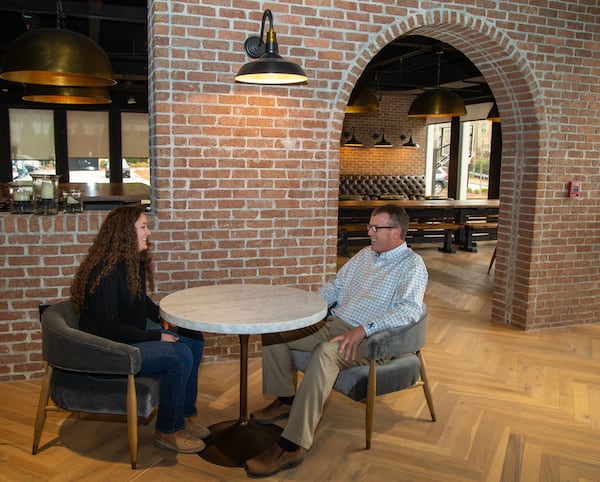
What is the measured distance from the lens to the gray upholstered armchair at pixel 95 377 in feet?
8.21

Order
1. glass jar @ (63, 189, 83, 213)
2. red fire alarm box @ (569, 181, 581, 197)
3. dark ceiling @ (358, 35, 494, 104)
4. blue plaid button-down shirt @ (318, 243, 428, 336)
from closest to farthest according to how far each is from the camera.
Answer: blue plaid button-down shirt @ (318, 243, 428, 336)
glass jar @ (63, 189, 83, 213)
red fire alarm box @ (569, 181, 581, 197)
dark ceiling @ (358, 35, 494, 104)

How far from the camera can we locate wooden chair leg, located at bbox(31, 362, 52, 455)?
2705mm

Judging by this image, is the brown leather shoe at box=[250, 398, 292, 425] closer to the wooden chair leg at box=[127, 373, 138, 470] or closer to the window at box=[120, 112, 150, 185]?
the wooden chair leg at box=[127, 373, 138, 470]

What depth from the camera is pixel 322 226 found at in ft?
14.0

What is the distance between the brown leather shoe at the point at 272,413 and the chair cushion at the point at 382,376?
0.31 m

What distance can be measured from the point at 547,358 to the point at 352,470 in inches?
92.2

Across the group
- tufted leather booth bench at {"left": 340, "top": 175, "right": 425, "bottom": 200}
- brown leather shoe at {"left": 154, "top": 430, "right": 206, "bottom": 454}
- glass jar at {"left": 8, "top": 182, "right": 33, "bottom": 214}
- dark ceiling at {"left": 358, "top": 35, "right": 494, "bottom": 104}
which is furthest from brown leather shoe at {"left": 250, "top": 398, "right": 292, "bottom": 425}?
tufted leather booth bench at {"left": 340, "top": 175, "right": 425, "bottom": 200}

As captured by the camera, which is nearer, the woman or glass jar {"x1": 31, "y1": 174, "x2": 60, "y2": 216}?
the woman

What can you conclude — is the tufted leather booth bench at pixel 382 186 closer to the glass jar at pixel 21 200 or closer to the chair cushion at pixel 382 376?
the glass jar at pixel 21 200

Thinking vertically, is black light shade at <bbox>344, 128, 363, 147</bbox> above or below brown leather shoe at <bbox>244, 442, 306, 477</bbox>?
above

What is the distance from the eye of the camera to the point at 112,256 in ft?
8.77

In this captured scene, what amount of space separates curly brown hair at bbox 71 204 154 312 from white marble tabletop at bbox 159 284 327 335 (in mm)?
240

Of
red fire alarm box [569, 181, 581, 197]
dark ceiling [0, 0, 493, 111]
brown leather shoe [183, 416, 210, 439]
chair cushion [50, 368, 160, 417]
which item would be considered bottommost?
brown leather shoe [183, 416, 210, 439]

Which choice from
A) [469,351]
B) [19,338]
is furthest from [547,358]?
[19,338]
